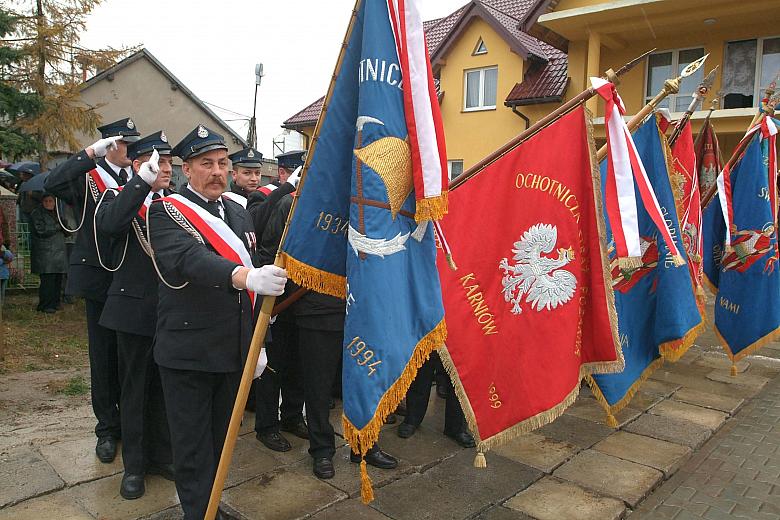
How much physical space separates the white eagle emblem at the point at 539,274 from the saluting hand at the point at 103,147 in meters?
2.50

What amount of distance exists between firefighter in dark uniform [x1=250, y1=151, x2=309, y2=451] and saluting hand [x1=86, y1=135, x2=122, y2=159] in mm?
1004

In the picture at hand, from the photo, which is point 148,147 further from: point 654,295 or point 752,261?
point 752,261

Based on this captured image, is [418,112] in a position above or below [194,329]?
above

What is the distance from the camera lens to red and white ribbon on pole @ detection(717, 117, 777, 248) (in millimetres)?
6086

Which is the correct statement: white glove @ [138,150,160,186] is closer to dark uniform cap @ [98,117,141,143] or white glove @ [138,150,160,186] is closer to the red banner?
dark uniform cap @ [98,117,141,143]

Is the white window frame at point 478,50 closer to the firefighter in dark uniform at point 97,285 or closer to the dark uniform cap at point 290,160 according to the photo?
the dark uniform cap at point 290,160

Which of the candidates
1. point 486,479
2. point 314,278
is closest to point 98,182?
point 314,278

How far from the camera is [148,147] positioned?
360cm

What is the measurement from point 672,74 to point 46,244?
45.2ft

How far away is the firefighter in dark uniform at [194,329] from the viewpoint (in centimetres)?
275

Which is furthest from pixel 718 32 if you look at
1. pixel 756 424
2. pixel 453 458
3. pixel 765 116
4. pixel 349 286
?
pixel 349 286

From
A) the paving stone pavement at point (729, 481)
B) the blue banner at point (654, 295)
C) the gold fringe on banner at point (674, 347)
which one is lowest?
the paving stone pavement at point (729, 481)

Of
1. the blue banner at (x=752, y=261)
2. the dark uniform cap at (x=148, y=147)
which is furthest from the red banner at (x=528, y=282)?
the blue banner at (x=752, y=261)

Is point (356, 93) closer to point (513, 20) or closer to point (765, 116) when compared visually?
point (765, 116)
